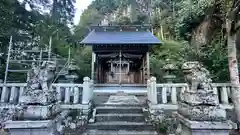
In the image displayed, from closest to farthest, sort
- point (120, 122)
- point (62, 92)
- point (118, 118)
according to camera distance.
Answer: point (120, 122)
point (118, 118)
point (62, 92)

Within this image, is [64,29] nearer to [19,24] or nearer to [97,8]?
[19,24]

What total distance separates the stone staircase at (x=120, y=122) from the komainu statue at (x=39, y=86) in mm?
2143

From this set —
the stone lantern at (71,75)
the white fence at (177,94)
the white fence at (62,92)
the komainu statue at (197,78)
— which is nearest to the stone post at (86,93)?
the white fence at (62,92)

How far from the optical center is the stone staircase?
409 cm

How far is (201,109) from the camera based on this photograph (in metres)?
2.09

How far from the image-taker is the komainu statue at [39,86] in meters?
2.26

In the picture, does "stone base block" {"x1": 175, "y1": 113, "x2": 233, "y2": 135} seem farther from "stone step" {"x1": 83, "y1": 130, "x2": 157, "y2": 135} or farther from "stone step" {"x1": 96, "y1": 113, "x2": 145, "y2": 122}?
"stone step" {"x1": 96, "y1": 113, "x2": 145, "y2": 122}

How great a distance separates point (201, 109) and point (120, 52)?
7751 mm

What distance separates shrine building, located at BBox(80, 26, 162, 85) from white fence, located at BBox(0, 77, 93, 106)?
4203mm

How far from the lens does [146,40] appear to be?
354 inches

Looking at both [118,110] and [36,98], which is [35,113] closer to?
[36,98]

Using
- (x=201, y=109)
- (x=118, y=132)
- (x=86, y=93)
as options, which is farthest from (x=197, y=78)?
(x=86, y=93)

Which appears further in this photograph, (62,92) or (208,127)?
(62,92)

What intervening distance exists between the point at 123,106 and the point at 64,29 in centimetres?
1260
